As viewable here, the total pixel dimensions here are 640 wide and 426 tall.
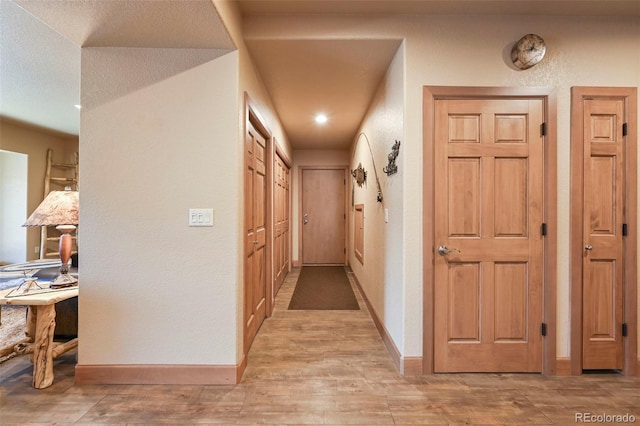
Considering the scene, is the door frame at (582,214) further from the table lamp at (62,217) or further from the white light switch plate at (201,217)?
the table lamp at (62,217)

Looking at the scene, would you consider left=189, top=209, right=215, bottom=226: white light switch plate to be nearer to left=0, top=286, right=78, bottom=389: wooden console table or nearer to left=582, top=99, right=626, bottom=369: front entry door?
left=0, top=286, right=78, bottom=389: wooden console table

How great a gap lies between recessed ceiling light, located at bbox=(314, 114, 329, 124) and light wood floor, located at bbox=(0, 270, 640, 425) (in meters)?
2.78

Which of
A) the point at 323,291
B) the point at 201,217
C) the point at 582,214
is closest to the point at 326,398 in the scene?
the point at 201,217

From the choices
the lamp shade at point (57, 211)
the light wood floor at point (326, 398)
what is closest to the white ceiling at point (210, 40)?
the lamp shade at point (57, 211)

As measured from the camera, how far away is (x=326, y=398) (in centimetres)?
169

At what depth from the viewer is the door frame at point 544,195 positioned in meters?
1.91

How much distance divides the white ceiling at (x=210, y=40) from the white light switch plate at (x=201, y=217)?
105 cm

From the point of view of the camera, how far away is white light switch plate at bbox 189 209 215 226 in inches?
72.6

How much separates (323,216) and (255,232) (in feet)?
10.5

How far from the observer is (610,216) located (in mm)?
1953

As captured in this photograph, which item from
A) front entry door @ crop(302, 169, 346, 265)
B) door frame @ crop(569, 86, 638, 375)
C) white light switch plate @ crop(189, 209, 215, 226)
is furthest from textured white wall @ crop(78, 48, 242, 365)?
front entry door @ crop(302, 169, 346, 265)

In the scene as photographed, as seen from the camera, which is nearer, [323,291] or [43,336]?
[43,336]

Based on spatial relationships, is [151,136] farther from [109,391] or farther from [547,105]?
[547,105]

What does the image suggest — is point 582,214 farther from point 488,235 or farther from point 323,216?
point 323,216
